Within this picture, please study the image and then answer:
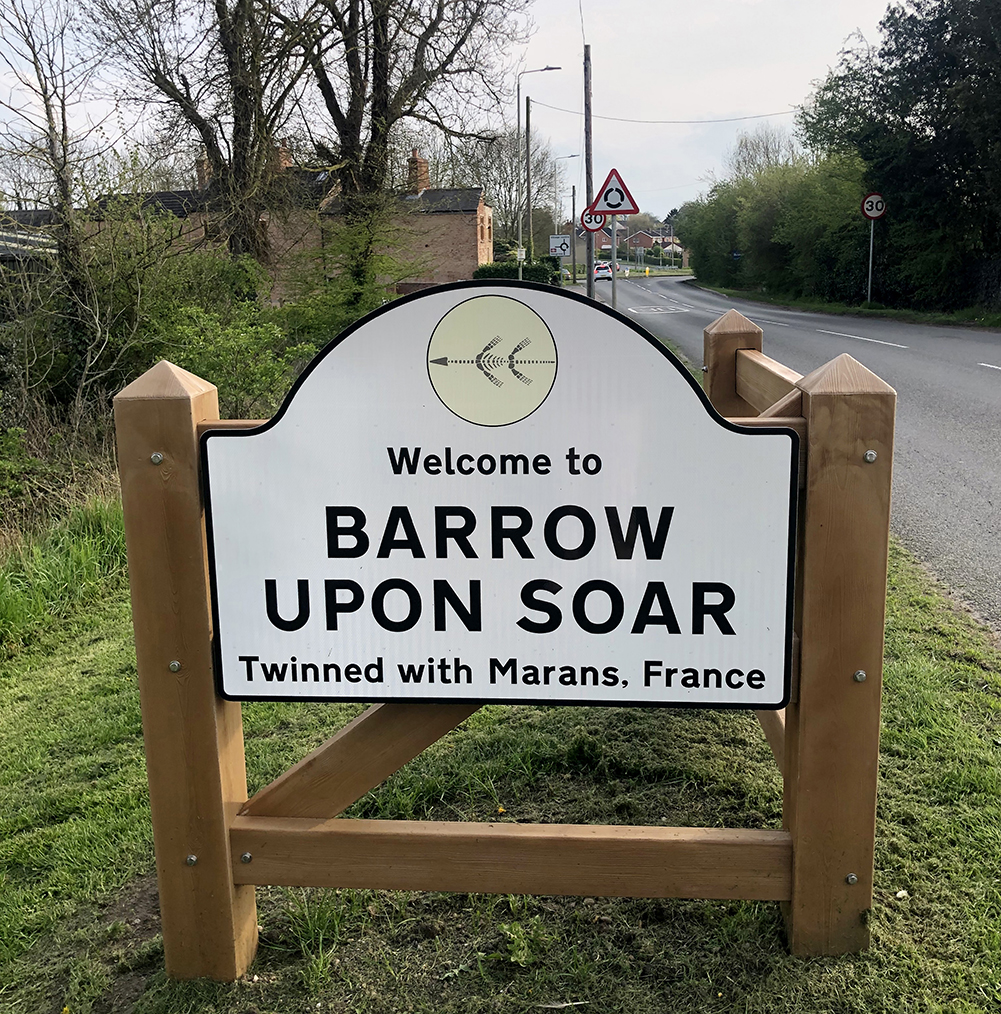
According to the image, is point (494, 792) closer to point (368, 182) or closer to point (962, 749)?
point (962, 749)

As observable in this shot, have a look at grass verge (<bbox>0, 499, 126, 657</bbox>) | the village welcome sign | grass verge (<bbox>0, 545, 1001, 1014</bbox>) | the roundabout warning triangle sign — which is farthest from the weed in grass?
the roundabout warning triangle sign

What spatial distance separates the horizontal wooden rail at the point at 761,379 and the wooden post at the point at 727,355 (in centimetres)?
7

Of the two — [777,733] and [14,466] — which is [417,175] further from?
[777,733]

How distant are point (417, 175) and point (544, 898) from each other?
22.3 metres

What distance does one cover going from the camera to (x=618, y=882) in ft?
6.72

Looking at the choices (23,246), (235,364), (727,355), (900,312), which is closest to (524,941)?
(727,355)

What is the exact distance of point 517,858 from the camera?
206 cm

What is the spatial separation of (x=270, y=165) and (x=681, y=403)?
60.3ft

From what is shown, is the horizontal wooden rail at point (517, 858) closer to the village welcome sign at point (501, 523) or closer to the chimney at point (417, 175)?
the village welcome sign at point (501, 523)

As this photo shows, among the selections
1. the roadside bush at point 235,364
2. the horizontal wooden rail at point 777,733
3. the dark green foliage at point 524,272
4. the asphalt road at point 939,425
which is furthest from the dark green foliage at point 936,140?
the horizontal wooden rail at point 777,733

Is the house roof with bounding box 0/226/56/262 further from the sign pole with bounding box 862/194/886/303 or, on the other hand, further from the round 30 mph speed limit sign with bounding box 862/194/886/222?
the round 30 mph speed limit sign with bounding box 862/194/886/222

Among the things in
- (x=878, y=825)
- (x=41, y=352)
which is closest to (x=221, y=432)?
(x=878, y=825)

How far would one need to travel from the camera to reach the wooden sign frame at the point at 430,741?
190 centimetres

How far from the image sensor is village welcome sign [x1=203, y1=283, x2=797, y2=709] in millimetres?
1880
